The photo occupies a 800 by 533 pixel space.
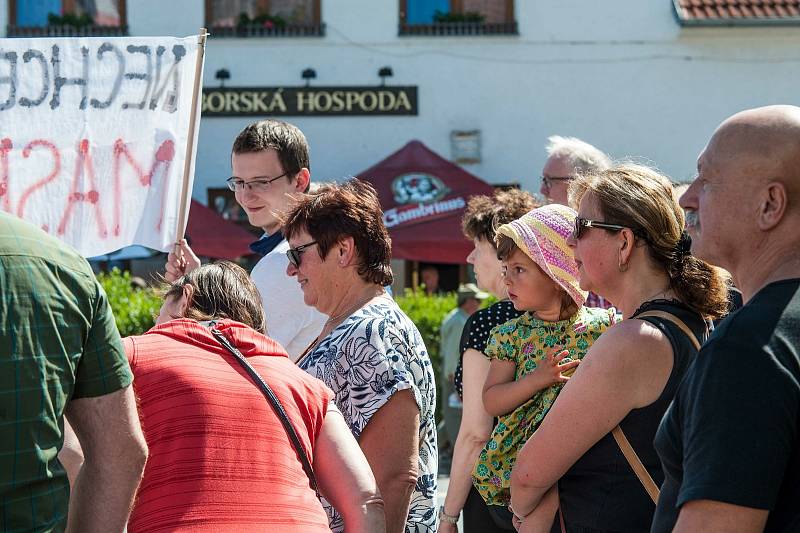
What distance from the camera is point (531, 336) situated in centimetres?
347

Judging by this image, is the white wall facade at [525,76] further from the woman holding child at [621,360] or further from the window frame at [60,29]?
the woman holding child at [621,360]

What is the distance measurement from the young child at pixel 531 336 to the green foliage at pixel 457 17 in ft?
41.2

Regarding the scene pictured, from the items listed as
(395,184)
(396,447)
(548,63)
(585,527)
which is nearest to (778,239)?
(585,527)

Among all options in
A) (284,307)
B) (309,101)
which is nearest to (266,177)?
(284,307)

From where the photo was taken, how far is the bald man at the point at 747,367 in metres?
1.77

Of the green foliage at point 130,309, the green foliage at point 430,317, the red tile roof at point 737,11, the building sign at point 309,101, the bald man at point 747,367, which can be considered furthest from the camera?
the building sign at point 309,101

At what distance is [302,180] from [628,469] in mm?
1984

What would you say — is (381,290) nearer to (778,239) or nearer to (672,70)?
(778,239)

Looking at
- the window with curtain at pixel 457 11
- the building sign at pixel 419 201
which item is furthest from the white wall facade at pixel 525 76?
the building sign at pixel 419 201

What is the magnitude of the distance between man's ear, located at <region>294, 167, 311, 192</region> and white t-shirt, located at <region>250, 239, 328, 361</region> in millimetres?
449

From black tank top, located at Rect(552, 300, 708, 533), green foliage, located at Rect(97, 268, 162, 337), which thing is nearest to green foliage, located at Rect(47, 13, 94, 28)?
green foliage, located at Rect(97, 268, 162, 337)

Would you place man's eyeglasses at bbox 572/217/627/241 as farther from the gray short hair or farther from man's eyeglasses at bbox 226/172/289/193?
the gray short hair

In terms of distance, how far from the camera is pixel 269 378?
8.84ft

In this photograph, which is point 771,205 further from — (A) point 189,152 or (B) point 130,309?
(B) point 130,309
